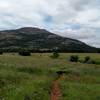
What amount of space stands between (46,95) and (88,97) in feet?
12.2

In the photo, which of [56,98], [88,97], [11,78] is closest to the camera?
[56,98]

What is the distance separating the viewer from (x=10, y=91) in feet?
A: 76.9

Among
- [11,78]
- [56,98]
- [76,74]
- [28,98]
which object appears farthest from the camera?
[76,74]

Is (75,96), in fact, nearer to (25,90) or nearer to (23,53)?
(25,90)

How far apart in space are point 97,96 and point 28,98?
22.9 feet

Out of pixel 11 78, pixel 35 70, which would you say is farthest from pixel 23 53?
pixel 11 78

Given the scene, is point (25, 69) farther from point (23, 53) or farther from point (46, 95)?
point (23, 53)

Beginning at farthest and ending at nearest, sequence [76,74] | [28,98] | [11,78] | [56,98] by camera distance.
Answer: [76,74] < [11,78] < [56,98] < [28,98]

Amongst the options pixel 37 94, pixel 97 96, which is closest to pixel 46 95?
pixel 37 94

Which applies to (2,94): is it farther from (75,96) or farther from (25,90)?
(75,96)

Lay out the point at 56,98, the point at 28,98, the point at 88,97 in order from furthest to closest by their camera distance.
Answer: the point at 88,97 → the point at 56,98 → the point at 28,98

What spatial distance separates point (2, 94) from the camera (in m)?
22.3

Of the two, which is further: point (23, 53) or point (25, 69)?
point (23, 53)

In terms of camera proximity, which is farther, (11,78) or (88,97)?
(11,78)
